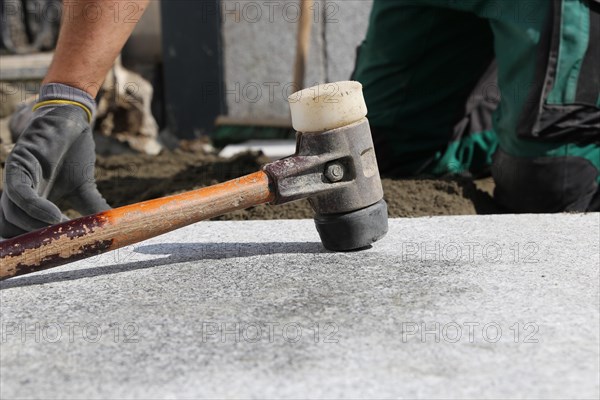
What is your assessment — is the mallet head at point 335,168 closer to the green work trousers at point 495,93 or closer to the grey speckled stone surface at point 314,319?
the grey speckled stone surface at point 314,319

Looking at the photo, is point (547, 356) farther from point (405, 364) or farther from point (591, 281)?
point (591, 281)

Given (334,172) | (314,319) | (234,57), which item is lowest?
(234,57)

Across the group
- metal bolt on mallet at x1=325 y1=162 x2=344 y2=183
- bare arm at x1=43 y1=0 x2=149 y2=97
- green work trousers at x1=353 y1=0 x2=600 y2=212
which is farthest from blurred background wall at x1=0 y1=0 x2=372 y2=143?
metal bolt on mallet at x1=325 y1=162 x2=344 y2=183

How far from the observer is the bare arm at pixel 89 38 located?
2.04 metres

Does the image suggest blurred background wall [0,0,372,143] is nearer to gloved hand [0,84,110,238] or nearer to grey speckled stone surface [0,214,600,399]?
gloved hand [0,84,110,238]

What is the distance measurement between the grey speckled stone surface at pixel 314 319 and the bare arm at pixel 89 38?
1.62 feet

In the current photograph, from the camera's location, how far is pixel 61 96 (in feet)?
6.72

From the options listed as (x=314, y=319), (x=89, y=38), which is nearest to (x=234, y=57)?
(x=89, y=38)

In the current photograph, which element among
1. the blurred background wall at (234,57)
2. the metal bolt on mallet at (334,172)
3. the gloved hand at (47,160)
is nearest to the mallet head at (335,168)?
the metal bolt on mallet at (334,172)

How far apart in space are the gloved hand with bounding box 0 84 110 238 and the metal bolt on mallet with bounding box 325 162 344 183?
0.69 metres

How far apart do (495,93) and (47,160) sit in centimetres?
221

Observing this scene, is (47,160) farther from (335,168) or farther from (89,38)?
(335,168)

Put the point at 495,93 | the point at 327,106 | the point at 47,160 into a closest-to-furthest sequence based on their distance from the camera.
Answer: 1. the point at 327,106
2. the point at 47,160
3. the point at 495,93

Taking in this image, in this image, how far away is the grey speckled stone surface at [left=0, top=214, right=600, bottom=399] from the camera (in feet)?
4.17
